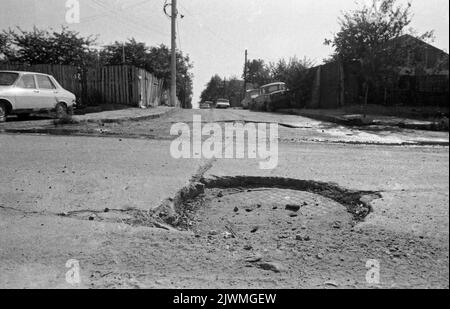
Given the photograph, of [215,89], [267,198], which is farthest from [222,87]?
[267,198]

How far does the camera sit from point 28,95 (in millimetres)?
11273

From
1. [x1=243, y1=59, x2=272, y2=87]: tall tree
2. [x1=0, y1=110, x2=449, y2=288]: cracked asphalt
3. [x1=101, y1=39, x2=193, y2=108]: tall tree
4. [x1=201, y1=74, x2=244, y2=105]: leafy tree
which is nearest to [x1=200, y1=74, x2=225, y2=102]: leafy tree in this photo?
[x1=201, y1=74, x2=244, y2=105]: leafy tree

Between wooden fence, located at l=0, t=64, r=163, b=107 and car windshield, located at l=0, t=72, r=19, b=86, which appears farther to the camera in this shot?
wooden fence, located at l=0, t=64, r=163, b=107

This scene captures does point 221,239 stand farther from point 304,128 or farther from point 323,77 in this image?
point 323,77

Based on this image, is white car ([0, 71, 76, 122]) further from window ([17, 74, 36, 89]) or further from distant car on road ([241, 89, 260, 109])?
distant car on road ([241, 89, 260, 109])

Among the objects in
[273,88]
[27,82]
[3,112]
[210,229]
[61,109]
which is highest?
[273,88]

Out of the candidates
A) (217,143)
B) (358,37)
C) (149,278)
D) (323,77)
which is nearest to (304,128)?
(217,143)

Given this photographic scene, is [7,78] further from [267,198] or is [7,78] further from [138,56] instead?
[138,56]

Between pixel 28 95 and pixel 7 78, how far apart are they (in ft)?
2.29

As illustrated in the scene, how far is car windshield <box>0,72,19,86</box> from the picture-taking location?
11.1 meters

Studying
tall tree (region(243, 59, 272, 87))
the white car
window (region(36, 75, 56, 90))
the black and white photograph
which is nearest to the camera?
the black and white photograph

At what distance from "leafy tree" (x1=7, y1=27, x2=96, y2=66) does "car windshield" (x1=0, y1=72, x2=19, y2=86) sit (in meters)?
8.13

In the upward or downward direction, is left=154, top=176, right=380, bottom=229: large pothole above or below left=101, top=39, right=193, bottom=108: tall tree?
below

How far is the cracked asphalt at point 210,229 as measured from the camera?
2.68 meters
